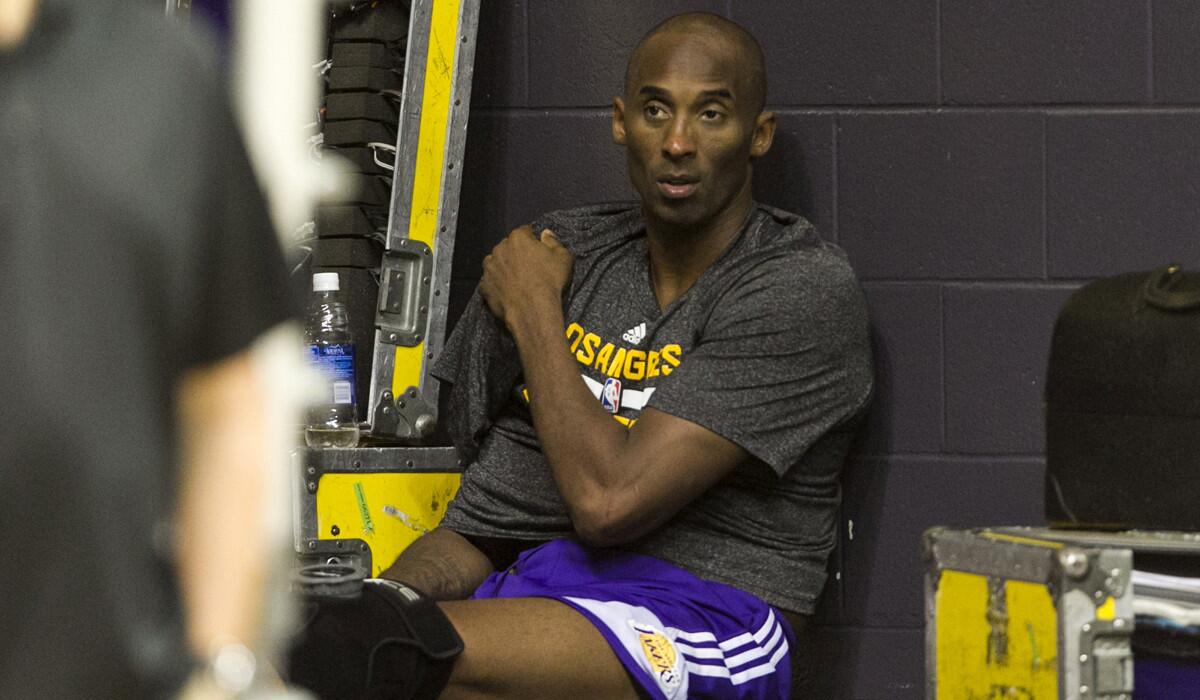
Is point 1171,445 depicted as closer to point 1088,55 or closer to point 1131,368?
point 1131,368

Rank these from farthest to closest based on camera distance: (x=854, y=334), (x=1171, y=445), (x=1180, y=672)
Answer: (x=854, y=334), (x=1171, y=445), (x=1180, y=672)

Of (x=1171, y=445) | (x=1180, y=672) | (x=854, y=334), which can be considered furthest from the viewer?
(x=854, y=334)

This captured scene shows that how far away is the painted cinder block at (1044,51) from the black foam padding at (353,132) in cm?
94

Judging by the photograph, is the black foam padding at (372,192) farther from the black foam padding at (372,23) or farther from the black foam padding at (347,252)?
the black foam padding at (372,23)

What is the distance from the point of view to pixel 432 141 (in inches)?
97.0

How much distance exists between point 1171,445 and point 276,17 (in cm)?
155

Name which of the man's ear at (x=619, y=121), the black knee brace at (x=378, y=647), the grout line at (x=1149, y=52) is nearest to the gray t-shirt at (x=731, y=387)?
the man's ear at (x=619, y=121)

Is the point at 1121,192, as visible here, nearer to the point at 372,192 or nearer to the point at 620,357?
the point at 620,357

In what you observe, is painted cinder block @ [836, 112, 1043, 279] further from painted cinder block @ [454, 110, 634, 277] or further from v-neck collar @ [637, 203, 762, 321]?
painted cinder block @ [454, 110, 634, 277]

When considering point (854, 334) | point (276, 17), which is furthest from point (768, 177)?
point (276, 17)

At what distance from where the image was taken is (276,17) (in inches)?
19.4

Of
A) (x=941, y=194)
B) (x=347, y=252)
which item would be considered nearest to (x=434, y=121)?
(x=347, y=252)

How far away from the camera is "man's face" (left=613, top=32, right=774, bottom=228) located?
2.35m

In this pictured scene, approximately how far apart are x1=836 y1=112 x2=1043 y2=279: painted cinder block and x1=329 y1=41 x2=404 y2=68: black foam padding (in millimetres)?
771
